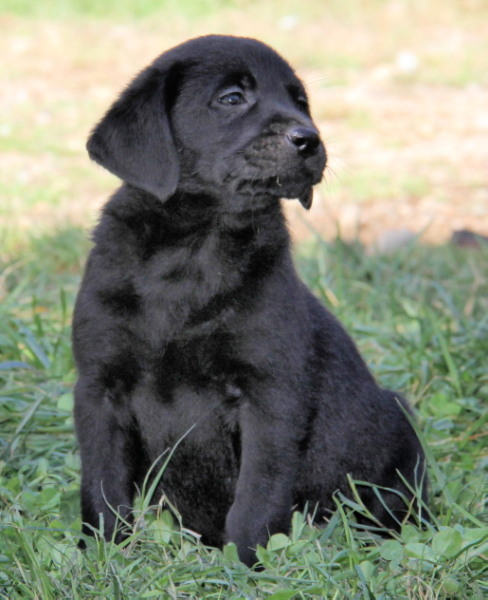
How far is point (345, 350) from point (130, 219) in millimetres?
785

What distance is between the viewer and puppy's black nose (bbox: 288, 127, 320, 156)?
9.20 ft

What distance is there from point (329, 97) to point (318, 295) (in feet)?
16.0

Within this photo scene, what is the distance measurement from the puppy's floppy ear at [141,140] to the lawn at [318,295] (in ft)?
2.97

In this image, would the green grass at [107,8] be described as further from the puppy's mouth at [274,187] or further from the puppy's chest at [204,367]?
the puppy's chest at [204,367]

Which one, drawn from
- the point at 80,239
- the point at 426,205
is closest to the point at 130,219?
the point at 80,239

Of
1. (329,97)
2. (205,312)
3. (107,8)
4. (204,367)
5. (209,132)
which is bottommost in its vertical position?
(204,367)

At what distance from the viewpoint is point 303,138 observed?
9.21 ft

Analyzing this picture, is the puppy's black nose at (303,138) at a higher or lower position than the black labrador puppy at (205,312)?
higher

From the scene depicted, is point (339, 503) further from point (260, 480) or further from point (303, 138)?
point (303, 138)

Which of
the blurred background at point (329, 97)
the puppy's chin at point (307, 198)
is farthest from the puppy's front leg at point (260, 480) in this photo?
the blurred background at point (329, 97)

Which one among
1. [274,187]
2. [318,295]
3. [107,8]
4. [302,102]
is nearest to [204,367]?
[274,187]

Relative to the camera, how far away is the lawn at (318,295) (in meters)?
2.52

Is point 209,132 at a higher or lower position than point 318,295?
higher

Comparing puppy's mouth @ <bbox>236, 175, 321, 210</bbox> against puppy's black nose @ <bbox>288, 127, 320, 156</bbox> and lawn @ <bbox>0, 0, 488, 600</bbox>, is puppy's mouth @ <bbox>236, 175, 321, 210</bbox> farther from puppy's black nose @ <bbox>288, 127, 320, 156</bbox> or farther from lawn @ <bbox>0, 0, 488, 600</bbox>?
lawn @ <bbox>0, 0, 488, 600</bbox>
